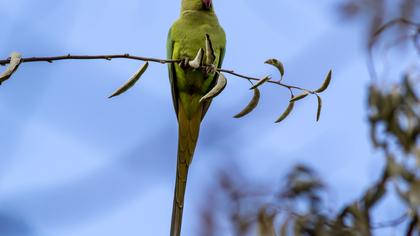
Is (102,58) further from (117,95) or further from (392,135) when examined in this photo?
(392,135)

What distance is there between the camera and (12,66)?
173 centimetres

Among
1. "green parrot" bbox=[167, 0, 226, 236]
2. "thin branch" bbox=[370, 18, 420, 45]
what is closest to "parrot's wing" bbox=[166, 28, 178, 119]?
"green parrot" bbox=[167, 0, 226, 236]

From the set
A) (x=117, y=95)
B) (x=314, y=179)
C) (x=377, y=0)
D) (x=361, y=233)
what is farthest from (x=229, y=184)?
(x=117, y=95)

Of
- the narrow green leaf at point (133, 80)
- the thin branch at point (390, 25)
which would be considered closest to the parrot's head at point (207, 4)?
the thin branch at point (390, 25)

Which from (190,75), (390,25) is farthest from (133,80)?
(390,25)

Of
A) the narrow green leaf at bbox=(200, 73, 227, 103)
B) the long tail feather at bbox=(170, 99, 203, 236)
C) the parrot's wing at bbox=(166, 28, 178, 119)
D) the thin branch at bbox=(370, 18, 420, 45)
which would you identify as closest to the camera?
the narrow green leaf at bbox=(200, 73, 227, 103)

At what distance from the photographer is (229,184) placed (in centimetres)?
359

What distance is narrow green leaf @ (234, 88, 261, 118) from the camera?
214 centimetres

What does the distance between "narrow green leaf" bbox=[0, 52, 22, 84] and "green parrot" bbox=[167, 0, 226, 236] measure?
1.55 metres

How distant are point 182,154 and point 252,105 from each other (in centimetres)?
117

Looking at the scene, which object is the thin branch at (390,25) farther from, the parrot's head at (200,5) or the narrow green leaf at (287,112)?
the narrow green leaf at (287,112)

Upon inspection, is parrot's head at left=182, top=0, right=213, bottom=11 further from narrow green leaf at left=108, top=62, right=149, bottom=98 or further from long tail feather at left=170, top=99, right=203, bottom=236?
narrow green leaf at left=108, top=62, right=149, bottom=98

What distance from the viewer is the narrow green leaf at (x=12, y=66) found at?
1694 mm

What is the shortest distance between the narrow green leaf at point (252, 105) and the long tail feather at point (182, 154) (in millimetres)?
946
